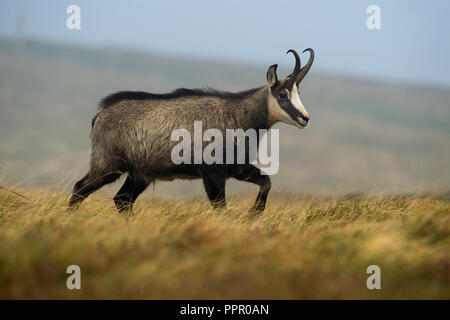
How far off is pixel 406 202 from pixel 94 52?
4444 inches

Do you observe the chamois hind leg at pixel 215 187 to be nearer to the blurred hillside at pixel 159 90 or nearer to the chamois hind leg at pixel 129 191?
the chamois hind leg at pixel 129 191

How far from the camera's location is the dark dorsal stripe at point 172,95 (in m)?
8.83

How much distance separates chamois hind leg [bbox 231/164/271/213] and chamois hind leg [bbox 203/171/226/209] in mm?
304

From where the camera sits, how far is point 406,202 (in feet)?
29.2

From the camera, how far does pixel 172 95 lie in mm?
8828

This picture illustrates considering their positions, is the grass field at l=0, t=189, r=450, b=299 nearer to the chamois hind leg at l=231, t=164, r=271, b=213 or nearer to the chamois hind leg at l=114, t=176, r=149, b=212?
the chamois hind leg at l=231, t=164, r=271, b=213

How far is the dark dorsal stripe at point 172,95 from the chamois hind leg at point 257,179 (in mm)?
1285

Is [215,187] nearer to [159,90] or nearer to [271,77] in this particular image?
[271,77]

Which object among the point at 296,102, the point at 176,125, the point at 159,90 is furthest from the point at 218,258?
the point at 159,90

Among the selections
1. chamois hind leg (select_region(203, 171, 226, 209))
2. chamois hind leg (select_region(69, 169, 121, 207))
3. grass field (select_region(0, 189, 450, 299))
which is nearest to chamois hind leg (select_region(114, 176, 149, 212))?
chamois hind leg (select_region(69, 169, 121, 207))

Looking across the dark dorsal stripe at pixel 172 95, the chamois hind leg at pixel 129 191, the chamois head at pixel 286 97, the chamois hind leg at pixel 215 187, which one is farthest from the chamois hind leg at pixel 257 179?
the chamois hind leg at pixel 129 191

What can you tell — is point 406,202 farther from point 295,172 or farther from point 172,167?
point 295,172
